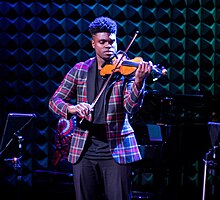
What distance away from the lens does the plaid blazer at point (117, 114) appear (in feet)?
8.54

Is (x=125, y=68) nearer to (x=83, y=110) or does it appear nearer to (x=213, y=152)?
(x=83, y=110)

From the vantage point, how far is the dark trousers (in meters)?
2.59

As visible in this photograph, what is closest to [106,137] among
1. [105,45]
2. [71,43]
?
[105,45]

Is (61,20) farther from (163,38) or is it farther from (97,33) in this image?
(97,33)

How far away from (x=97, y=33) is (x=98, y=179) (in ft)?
3.28

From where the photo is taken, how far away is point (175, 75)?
5.57 meters

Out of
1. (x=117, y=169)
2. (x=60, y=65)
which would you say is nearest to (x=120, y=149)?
(x=117, y=169)

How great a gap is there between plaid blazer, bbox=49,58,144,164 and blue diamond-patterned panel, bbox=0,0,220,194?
2.72m

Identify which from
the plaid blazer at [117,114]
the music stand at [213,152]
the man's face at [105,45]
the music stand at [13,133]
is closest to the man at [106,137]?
the plaid blazer at [117,114]

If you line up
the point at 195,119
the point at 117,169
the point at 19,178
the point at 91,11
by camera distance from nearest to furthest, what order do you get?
1. the point at 117,169
2. the point at 19,178
3. the point at 195,119
4. the point at 91,11

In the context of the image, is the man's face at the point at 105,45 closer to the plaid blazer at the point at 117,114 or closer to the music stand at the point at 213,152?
the plaid blazer at the point at 117,114

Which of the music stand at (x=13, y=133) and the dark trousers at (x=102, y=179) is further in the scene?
the music stand at (x=13, y=133)

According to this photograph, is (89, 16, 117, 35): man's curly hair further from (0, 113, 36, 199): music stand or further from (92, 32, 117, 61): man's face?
(0, 113, 36, 199): music stand

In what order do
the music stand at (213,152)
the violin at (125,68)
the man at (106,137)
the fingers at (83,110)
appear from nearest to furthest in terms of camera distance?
the fingers at (83,110) < the man at (106,137) < the violin at (125,68) < the music stand at (213,152)
